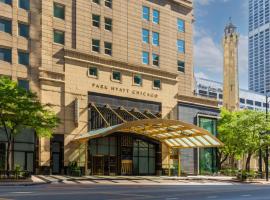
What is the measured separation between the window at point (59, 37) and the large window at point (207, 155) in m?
22.7

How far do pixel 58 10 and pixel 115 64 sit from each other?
8.90m

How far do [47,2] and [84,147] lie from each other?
1573 cm

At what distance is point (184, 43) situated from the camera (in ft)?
228

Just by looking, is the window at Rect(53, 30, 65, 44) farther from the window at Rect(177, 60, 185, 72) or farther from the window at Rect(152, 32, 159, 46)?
the window at Rect(177, 60, 185, 72)

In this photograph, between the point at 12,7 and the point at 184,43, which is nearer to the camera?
the point at 12,7

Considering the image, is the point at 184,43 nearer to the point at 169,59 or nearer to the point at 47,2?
the point at 169,59

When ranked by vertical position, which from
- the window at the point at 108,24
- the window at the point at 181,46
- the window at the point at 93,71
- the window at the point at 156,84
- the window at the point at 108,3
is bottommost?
the window at the point at 156,84

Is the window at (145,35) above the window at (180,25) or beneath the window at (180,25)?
beneath

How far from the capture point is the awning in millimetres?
48094

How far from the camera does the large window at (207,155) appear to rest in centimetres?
6750

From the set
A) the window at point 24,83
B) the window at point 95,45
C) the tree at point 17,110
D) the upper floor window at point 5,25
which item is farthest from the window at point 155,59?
the tree at point 17,110

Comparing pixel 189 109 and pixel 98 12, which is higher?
pixel 98 12

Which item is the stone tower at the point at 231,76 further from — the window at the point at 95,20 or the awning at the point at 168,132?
the window at the point at 95,20

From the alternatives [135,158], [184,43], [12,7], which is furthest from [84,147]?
[184,43]
